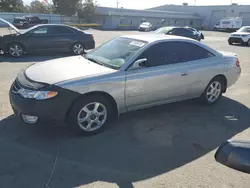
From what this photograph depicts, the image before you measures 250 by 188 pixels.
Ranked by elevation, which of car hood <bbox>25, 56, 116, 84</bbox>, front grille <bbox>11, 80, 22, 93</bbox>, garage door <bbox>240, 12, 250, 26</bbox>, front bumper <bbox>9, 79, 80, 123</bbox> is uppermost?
garage door <bbox>240, 12, 250, 26</bbox>

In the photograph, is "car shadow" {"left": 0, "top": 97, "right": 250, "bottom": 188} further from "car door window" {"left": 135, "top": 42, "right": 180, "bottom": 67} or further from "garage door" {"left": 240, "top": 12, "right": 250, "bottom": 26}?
"garage door" {"left": 240, "top": 12, "right": 250, "bottom": 26}

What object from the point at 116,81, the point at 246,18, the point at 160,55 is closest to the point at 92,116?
the point at 116,81

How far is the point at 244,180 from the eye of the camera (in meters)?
3.30

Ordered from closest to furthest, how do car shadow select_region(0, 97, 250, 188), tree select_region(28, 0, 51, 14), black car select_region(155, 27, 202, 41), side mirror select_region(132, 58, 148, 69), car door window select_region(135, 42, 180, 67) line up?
car shadow select_region(0, 97, 250, 188)
side mirror select_region(132, 58, 148, 69)
car door window select_region(135, 42, 180, 67)
black car select_region(155, 27, 202, 41)
tree select_region(28, 0, 51, 14)

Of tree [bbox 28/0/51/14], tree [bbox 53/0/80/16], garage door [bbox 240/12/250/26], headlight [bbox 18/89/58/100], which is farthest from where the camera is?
garage door [bbox 240/12/250/26]

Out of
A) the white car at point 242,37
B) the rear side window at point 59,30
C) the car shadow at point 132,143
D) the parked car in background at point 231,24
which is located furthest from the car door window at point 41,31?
the parked car in background at point 231,24

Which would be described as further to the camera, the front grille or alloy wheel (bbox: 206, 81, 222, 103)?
alloy wheel (bbox: 206, 81, 222, 103)

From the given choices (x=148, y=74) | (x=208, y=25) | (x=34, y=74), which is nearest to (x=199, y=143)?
(x=148, y=74)

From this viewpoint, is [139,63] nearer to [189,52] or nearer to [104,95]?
[104,95]

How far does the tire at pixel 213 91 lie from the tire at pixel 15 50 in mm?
8447

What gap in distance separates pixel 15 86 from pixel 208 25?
68.9 meters

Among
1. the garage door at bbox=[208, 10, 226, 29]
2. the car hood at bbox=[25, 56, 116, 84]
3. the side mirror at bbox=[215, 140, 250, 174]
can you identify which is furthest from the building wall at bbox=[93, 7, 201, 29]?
the side mirror at bbox=[215, 140, 250, 174]

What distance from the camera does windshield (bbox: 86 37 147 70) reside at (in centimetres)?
459

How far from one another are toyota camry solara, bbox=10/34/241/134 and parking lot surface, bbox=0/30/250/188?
1.11 feet
